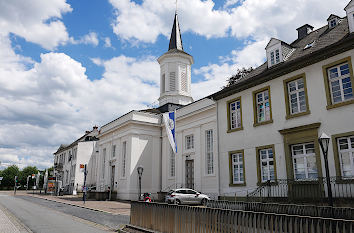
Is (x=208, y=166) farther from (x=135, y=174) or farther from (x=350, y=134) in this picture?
(x=350, y=134)

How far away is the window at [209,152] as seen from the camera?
2555 cm

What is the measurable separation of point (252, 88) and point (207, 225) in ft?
42.8

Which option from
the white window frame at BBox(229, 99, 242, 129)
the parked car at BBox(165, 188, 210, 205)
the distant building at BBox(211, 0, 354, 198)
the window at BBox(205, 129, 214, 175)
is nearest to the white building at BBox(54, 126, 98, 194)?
the window at BBox(205, 129, 214, 175)

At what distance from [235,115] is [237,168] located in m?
3.70

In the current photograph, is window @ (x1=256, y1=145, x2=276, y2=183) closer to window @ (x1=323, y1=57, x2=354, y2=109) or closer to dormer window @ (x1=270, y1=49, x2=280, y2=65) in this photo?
window @ (x1=323, y1=57, x2=354, y2=109)

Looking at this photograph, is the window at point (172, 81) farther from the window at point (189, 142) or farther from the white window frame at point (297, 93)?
the white window frame at point (297, 93)

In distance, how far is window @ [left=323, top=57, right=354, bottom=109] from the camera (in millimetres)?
14125

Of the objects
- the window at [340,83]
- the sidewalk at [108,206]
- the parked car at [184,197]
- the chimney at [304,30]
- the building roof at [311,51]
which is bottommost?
the sidewalk at [108,206]

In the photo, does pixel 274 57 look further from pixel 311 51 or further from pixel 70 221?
pixel 70 221

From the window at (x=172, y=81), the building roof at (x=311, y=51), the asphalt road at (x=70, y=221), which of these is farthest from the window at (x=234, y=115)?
the window at (x=172, y=81)

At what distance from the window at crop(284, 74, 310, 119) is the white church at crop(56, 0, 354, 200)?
54 mm

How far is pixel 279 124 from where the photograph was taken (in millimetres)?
17047

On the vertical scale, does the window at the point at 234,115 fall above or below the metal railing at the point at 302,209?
above

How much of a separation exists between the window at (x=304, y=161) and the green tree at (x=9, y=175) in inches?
3874
